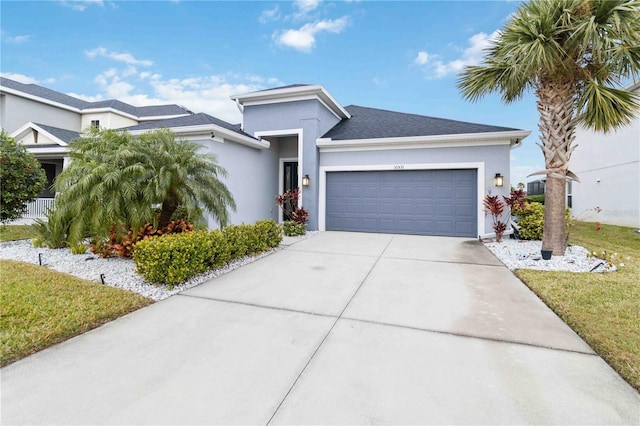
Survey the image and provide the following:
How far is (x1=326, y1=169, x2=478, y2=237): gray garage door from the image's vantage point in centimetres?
995

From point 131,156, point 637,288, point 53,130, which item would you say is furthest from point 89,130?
point 53,130

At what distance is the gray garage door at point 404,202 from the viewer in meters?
9.95

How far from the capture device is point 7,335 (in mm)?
3053

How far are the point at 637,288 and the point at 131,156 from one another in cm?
888

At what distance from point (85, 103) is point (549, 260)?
30651 mm

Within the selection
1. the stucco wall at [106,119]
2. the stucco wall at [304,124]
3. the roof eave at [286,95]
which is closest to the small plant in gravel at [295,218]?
the stucco wall at [304,124]

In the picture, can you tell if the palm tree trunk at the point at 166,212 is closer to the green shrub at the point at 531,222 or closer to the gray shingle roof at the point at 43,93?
the green shrub at the point at 531,222

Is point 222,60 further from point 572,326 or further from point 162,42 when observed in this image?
point 572,326

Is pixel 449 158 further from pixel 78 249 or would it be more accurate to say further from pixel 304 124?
pixel 78 249

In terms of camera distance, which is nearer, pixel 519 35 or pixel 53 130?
pixel 519 35

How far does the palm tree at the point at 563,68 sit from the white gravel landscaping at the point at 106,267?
7049 mm

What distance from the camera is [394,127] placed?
455 inches

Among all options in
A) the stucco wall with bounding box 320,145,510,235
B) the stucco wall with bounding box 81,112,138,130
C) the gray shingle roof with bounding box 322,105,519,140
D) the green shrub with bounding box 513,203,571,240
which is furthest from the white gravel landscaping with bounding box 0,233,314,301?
the stucco wall with bounding box 81,112,138,130

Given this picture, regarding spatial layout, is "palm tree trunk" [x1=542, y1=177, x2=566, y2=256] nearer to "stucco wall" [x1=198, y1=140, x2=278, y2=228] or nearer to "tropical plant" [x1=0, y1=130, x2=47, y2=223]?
"stucco wall" [x1=198, y1=140, x2=278, y2=228]
